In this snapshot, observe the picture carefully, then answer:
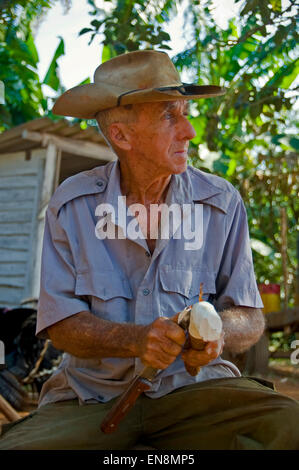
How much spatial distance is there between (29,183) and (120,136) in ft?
16.7

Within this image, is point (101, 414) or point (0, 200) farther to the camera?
point (0, 200)

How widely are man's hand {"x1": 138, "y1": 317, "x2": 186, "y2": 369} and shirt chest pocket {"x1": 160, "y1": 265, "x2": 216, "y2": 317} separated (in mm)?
373

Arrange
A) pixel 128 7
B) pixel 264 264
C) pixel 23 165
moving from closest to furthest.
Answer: pixel 128 7
pixel 23 165
pixel 264 264

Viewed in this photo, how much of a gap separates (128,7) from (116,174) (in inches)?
109

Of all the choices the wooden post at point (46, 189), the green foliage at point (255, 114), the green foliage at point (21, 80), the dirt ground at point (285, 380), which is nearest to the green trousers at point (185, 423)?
the green foliage at point (255, 114)

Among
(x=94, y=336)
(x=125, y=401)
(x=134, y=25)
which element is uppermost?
(x=134, y=25)

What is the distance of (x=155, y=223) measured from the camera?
2.52 meters

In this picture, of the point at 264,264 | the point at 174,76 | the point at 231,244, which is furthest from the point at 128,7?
the point at 264,264

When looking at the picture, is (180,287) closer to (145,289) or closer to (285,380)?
(145,289)

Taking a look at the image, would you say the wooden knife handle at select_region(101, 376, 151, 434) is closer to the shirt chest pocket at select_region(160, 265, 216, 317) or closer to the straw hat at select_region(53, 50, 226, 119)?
the shirt chest pocket at select_region(160, 265, 216, 317)

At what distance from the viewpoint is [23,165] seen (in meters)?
7.59

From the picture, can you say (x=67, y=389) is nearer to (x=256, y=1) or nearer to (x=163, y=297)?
(x=163, y=297)

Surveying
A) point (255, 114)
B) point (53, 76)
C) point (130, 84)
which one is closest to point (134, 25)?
point (255, 114)

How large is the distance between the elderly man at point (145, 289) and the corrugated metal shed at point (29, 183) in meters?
4.39
